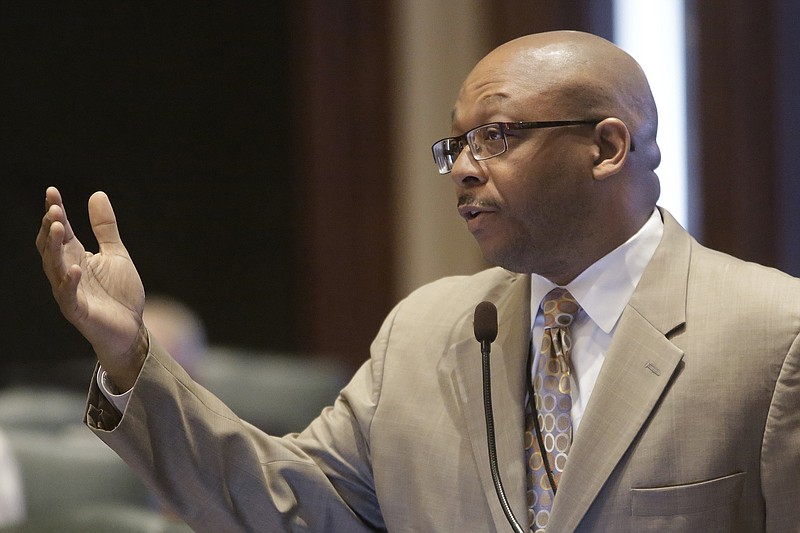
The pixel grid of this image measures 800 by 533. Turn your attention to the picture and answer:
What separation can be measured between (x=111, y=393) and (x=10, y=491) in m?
1.55

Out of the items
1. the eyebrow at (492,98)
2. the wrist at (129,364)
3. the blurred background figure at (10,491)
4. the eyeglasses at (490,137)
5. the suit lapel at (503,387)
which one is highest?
the eyebrow at (492,98)

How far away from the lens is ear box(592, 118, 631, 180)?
157 centimetres

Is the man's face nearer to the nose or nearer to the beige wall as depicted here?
the nose

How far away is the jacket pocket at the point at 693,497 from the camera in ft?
4.55

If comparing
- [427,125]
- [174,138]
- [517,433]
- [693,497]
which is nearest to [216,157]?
[174,138]

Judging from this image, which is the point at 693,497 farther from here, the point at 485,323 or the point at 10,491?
the point at 10,491

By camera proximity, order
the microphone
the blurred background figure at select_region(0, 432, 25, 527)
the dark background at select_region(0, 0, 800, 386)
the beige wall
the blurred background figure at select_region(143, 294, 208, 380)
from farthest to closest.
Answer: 1. the dark background at select_region(0, 0, 800, 386)
2. the beige wall
3. the blurred background figure at select_region(143, 294, 208, 380)
4. the blurred background figure at select_region(0, 432, 25, 527)
5. the microphone

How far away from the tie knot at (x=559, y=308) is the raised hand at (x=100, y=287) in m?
0.59

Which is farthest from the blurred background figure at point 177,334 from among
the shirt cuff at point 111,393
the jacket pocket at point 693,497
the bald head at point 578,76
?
the jacket pocket at point 693,497

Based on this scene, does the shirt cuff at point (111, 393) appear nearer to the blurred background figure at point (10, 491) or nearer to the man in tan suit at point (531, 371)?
the man in tan suit at point (531, 371)

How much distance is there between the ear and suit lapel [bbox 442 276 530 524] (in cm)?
22

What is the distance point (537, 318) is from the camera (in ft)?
5.36

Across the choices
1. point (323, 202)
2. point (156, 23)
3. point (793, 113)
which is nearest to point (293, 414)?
point (323, 202)

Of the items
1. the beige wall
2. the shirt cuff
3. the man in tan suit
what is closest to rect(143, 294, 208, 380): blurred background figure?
the beige wall
